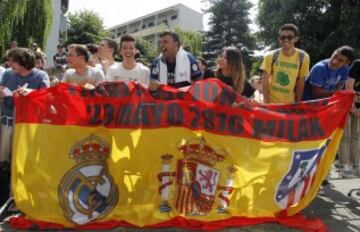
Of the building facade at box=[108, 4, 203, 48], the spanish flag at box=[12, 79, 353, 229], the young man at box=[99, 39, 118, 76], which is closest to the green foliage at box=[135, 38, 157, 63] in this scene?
the building facade at box=[108, 4, 203, 48]

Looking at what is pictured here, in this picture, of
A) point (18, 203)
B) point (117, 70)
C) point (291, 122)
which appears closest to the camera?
point (18, 203)

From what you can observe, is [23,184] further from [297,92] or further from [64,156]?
[297,92]

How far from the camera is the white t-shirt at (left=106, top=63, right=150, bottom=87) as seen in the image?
621 centimetres

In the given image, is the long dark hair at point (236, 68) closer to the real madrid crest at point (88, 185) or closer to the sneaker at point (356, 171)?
the real madrid crest at point (88, 185)

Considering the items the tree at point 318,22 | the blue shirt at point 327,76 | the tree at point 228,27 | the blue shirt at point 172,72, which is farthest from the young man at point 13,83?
the tree at point 228,27

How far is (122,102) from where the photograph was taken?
522cm

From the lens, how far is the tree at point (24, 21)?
66.2 ft

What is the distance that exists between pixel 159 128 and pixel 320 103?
6.15 ft

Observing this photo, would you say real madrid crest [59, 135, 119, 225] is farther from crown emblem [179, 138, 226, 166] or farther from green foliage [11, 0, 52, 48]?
green foliage [11, 0, 52, 48]

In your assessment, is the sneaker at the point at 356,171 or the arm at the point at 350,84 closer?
the arm at the point at 350,84

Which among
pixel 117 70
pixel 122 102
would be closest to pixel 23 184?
pixel 122 102

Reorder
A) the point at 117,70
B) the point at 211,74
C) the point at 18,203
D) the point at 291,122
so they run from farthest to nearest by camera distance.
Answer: the point at 211,74 < the point at 117,70 < the point at 291,122 < the point at 18,203

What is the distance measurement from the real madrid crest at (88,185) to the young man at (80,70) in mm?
1103

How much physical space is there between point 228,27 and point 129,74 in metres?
44.7
